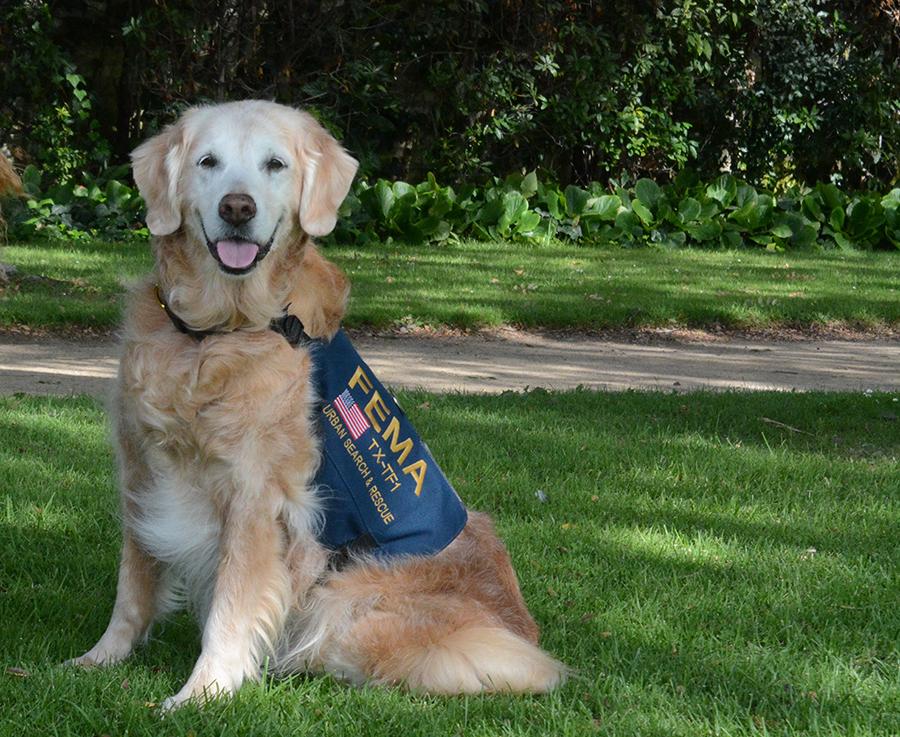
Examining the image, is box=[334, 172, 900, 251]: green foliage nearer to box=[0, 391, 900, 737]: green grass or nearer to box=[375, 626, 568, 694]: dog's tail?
box=[0, 391, 900, 737]: green grass

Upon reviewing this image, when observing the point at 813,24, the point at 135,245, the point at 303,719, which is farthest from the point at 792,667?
the point at 813,24

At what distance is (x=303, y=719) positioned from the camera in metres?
3.40

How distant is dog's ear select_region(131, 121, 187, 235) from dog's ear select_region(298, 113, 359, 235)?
0.37 m

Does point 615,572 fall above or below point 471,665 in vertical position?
below

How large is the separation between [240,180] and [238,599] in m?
1.21

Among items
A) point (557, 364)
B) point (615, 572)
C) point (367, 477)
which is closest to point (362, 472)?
point (367, 477)

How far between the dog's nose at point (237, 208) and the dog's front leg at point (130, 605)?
108 centimetres

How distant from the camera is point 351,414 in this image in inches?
148

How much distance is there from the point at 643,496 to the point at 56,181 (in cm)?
1252

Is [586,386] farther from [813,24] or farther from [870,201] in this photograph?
[813,24]

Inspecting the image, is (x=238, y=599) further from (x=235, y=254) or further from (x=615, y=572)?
(x=615, y=572)

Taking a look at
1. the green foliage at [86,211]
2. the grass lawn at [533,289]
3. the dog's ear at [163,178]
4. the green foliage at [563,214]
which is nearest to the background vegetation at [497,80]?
Result: the green foliage at [563,214]

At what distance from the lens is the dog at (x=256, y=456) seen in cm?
357

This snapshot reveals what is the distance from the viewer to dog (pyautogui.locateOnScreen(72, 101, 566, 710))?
3.57 metres
